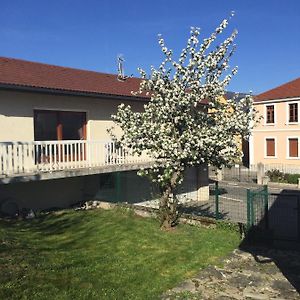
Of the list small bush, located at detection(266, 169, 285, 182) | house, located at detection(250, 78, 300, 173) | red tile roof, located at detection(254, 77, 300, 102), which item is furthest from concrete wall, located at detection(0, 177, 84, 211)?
red tile roof, located at detection(254, 77, 300, 102)

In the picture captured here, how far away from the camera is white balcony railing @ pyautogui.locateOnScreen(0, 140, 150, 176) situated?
1200cm

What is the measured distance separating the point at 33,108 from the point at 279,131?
28.0m

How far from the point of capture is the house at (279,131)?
117 ft

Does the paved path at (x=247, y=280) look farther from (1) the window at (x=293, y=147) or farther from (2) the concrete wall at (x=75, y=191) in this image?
(1) the window at (x=293, y=147)

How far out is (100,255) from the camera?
353 inches

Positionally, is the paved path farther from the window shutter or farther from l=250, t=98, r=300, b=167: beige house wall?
the window shutter

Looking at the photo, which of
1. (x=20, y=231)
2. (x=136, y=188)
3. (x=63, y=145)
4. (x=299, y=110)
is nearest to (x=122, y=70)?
(x=136, y=188)

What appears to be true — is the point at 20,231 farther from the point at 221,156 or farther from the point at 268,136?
the point at 268,136

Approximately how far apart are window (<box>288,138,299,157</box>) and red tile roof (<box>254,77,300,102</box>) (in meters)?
3.96


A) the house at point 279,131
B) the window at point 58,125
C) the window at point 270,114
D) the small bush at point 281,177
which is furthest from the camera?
the window at point 270,114

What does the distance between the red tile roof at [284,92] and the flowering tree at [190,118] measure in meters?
26.2

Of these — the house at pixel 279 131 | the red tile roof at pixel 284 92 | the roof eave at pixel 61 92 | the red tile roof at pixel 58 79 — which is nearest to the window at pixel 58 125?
the roof eave at pixel 61 92

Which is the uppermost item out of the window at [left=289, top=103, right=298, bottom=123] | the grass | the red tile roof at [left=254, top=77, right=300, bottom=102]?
the red tile roof at [left=254, top=77, right=300, bottom=102]

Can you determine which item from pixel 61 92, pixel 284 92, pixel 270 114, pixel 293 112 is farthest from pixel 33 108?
pixel 270 114
